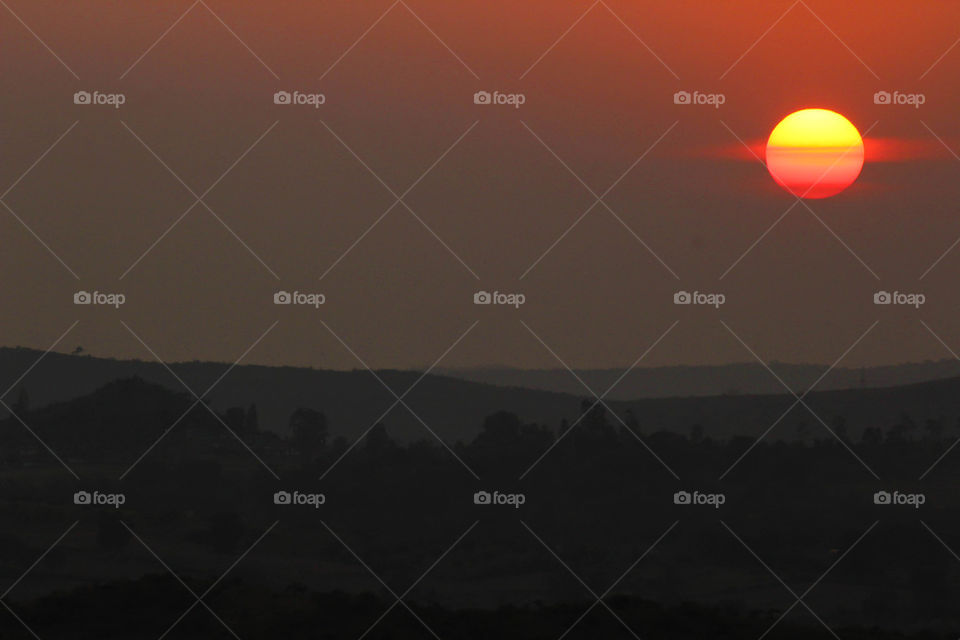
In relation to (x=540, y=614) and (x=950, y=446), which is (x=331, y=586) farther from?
(x=950, y=446)

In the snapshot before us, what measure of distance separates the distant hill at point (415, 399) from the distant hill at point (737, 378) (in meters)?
0.05

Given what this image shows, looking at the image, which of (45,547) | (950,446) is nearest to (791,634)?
(950,446)

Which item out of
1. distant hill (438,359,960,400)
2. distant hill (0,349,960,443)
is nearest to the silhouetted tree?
distant hill (0,349,960,443)

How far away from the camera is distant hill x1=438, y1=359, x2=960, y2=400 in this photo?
11.6 m

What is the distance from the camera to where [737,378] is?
1166cm

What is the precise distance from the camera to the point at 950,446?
38.1ft

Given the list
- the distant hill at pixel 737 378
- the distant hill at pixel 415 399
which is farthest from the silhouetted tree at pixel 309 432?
the distant hill at pixel 737 378

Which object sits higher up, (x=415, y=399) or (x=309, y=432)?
(x=415, y=399)

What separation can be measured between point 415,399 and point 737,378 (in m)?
2.34

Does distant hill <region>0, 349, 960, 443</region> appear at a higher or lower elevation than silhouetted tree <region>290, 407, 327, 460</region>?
higher

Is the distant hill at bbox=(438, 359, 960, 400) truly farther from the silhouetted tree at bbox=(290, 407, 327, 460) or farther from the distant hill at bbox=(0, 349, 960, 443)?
the silhouetted tree at bbox=(290, 407, 327, 460)

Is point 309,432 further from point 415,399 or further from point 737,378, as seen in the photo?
point 737,378

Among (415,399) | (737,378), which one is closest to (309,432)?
(415,399)

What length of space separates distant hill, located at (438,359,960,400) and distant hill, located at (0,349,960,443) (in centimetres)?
5
